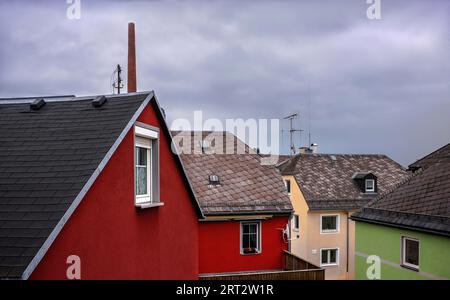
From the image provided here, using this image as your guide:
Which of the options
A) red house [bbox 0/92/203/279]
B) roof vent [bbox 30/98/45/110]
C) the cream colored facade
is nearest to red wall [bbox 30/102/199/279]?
red house [bbox 0/92/203/279]

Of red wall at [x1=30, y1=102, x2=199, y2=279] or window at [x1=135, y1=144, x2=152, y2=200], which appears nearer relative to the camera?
red wall at [x1=30, y1=102, x2=199, y2=279]

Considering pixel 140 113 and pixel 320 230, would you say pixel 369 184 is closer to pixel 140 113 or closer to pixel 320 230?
pixel 320 230

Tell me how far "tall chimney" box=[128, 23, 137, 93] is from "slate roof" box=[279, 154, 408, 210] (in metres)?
16.9

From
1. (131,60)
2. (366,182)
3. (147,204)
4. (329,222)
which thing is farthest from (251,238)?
(366,182)

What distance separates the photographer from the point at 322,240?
25.7 metres

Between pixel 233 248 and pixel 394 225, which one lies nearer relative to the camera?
pixel 394 225

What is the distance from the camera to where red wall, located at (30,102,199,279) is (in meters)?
5.36

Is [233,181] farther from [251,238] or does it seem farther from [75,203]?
[75,203]

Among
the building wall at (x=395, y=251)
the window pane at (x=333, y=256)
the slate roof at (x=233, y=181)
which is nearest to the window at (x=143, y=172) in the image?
the slate roof at (x=233, y=181)

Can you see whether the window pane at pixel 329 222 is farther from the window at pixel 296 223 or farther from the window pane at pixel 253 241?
the window pane at pixel 253 241

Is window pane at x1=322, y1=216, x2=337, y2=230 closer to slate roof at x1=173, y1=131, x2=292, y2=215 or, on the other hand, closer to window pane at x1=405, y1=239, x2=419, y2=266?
slate roof at x1=173, y1=131, x2=292, y2=215

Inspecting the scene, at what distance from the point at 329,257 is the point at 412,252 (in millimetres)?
13316

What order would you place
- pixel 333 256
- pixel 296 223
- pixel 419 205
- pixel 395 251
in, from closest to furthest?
pixel 419 205
pixel 395 251
pixel 333 256
pixel 296 223
